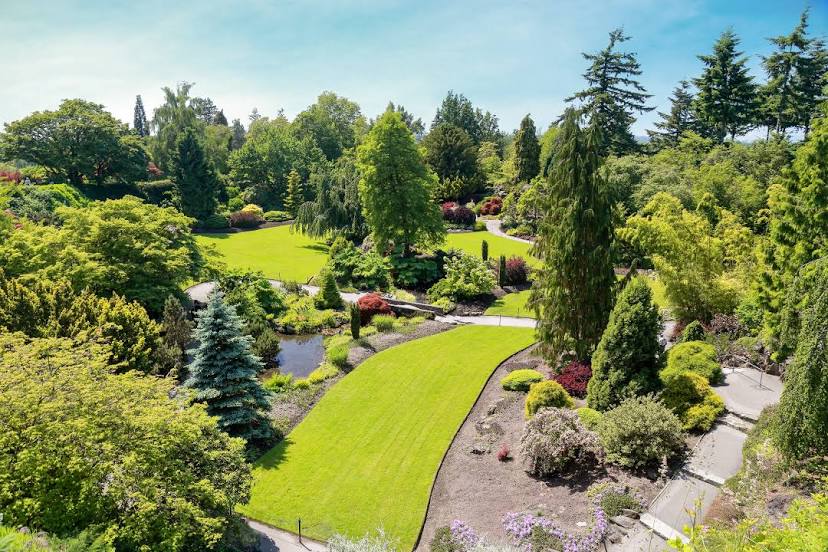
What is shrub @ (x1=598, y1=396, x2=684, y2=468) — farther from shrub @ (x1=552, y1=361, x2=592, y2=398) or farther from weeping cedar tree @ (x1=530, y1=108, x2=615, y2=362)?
weeping cedar tree @ (x1=530, y1=108, x2=615, y2=362)

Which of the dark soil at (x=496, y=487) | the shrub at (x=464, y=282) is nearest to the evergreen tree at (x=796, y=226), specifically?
the dark soil at (x=496, y=487)

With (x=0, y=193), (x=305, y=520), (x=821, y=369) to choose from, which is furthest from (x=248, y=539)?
(x=0, y=193)

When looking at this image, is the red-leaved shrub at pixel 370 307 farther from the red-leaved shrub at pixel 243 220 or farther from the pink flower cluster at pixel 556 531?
the red-leaved shrub at pixel 243 220

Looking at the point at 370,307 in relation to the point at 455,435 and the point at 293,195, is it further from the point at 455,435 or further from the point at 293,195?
the point at 293,195

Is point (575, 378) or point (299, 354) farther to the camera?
point (299, 354)

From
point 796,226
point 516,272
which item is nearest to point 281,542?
point 796,226

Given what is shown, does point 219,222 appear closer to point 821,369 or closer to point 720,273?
point 720,273
